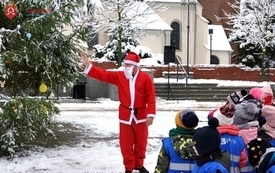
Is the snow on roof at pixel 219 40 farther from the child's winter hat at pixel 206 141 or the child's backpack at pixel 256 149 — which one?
the child's winter hat at pixel 206 141

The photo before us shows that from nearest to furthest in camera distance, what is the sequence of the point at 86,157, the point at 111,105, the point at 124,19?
the point at 86,157 → the point at 111,105 → the point at 124,19

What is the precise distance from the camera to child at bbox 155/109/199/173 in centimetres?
480

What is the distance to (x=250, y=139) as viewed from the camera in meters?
5.28

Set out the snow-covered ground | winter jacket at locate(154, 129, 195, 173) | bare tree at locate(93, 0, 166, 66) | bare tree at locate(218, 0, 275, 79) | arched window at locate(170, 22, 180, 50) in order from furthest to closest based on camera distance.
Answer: arched window at locate(170, 22, 180, 50) → bare tree at locate(218, 0, 275, 79) → bare tree at locate(93, 0, 166, 66) → the snow-covered ground → winter jacket at locate(154, 129, 195, 173)

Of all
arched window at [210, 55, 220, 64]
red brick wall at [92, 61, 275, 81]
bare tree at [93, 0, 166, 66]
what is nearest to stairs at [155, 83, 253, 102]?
bare tree at [93, 0, 166, 66]

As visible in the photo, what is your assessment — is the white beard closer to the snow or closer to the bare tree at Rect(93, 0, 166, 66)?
the snow

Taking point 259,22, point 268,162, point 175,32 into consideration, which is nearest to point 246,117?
point 268,162

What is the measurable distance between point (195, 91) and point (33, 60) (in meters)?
17.7

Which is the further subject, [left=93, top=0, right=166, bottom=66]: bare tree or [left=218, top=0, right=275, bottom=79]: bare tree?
[left=218, top=0, right=275, bottom=79]: bare tree

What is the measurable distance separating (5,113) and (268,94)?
4106mm

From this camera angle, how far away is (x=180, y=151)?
15.8 ft

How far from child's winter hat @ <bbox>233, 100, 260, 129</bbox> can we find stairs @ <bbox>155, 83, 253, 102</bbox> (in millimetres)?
18707

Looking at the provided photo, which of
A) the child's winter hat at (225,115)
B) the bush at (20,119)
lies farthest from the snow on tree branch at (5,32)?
the child's winter hat at (225,115)

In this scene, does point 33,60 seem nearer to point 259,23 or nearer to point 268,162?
point 268,162
